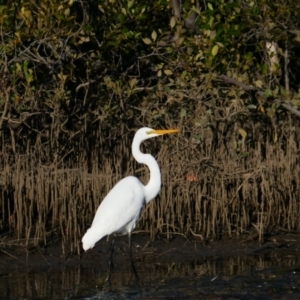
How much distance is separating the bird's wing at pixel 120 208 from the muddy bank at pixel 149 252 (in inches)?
16.9

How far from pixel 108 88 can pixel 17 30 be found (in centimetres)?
140

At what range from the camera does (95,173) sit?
870cm

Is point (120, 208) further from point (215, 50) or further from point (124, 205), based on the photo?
point (215, 50)

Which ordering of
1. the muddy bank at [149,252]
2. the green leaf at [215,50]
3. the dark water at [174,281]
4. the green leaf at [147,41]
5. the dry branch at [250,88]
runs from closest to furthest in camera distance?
the dark water at [174,281]
the muddy bank at [149,252]
the green leaf at [215,50]
the green leaf at [147,41]
the dry branch at [250,88]

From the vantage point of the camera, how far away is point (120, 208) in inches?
298

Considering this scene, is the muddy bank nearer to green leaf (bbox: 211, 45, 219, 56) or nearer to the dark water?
the dark water

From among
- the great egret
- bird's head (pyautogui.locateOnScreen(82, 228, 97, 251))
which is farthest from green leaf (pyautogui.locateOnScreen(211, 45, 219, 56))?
bird's head (pyautogui.locateOnScreen(82, 228, 97, 251))

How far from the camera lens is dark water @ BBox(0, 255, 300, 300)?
6.62 meters

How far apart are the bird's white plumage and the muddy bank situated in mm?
353

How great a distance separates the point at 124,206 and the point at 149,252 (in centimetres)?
74

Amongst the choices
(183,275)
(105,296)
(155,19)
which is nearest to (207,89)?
(155,19)

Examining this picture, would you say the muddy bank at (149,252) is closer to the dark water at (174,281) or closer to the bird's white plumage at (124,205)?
the dark water at (174,281)

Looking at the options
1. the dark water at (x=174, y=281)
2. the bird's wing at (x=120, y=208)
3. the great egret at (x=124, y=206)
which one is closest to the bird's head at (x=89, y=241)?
the great egret at (x=124, y=206)

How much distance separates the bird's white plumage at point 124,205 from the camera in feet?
24.4
